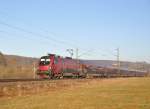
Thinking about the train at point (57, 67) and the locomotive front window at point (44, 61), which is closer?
the train at point (57, 67)

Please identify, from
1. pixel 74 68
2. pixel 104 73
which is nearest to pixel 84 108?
pixel 74 68

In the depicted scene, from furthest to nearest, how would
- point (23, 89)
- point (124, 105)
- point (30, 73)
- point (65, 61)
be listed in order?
point (30, 73) → point (65, 61) → point (23, 89) → point (124, 105)

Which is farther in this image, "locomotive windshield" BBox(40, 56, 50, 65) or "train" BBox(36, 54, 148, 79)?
"locomotive windshield" BBox(40, 56, 50, 65)

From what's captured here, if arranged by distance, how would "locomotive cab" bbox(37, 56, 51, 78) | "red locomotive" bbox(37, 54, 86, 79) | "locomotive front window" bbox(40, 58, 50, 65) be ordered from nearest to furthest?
"locomotive cab" bbox(37, 56, 51, 78) → "red locomotive" bbox(37, 54, 86, 79) → "locomotive front window" bbox(40, 58, 50, 65)

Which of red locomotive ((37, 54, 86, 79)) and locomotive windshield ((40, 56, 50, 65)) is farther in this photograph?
locomotive windshield ((40, 56, 50, 65))

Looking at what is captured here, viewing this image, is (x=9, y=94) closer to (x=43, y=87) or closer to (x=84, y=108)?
(x=43, y=87)

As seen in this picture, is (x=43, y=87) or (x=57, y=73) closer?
(x=43, y=87)

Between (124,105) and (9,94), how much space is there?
11387mm

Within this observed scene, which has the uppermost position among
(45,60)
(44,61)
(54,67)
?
(45,60)

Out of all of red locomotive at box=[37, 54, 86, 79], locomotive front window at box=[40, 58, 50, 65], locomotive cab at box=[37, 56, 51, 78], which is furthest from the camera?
locomotive front window at box=[40, 58, 50, 65]

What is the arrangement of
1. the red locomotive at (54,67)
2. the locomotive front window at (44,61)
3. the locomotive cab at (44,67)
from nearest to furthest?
1. the locomotive cab at (44,67)
2. the red locomotive at (54,67)
3. the locomotive front window at (44,61)

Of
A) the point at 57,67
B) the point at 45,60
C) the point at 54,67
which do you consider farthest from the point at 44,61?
the point at 57,67

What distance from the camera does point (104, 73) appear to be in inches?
3324

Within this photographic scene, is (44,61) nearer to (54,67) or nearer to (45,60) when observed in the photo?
(45,60)
